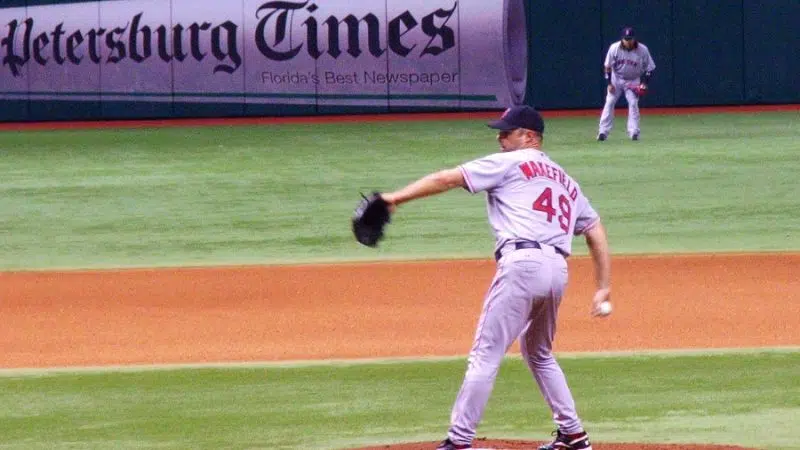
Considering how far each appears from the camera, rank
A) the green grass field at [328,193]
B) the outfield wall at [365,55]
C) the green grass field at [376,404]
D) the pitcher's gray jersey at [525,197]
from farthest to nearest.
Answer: the outfield wall at [365,55] < the green grass field at [328,193] < the green grass field at [376,404] < the pitcher's gray jersey at [525,197]

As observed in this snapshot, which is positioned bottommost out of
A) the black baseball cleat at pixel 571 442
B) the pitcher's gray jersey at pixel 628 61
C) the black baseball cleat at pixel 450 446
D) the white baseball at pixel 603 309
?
the black baseball cleat at pixel 571 442

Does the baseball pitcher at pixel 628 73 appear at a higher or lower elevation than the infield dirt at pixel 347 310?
higher

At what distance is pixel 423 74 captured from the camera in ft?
91.4

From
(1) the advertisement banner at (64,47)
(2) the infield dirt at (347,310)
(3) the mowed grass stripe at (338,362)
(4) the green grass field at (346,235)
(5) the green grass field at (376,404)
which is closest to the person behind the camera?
(5) the green grass field at (376,404)

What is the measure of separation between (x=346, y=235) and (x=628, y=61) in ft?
28.8

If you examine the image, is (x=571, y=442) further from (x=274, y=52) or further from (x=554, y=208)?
(x=274, y=52)

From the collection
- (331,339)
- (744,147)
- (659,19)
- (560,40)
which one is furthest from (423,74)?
(331,339)

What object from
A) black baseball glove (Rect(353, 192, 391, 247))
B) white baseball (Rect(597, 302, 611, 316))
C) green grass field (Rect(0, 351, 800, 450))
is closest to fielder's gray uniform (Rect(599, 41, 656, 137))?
green grass field (Rect(0, 351, 800, 450))

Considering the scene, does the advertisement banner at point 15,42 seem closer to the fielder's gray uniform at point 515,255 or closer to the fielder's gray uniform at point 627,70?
the fielder's gray uniform at point 627,70

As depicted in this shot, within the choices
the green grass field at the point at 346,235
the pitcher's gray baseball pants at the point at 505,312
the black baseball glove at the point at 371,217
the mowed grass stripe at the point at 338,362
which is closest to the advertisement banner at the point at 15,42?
the green grass field at the point at 346,235

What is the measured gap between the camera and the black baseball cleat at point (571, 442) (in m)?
6.47

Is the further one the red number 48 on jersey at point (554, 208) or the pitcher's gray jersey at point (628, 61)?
the pitcher's gray jersey at point (628, 61)

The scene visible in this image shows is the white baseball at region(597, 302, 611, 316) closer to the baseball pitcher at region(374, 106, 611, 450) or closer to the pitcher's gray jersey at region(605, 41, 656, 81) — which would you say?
the baseball pitcher at region(374, 106, 611, 450)

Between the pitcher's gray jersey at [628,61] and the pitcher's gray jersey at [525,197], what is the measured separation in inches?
661
